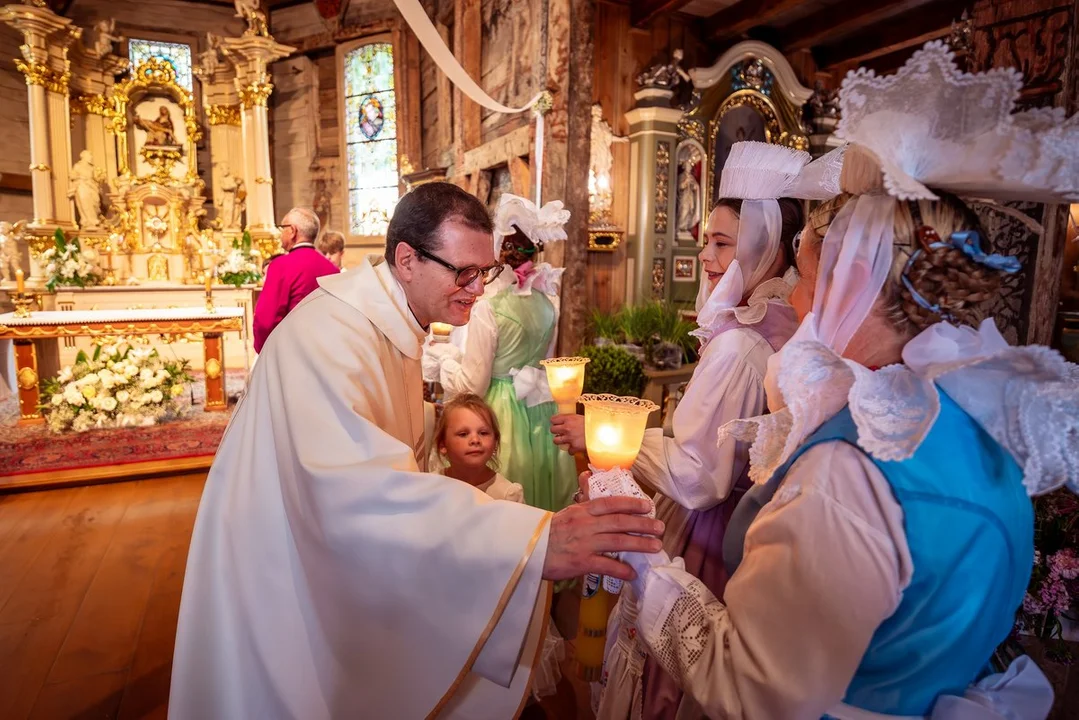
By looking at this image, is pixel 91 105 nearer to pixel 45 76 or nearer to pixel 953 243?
pixel 45 76

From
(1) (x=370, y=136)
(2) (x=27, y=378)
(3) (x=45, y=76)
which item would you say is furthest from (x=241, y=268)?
(3) (x=45, y=76)

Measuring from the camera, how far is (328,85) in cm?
1209

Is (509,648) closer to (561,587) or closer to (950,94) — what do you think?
(950,94)

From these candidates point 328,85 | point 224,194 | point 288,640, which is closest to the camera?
point 288,640

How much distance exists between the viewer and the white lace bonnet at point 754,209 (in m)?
2.00

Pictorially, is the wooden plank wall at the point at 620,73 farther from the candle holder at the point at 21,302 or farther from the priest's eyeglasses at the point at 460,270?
the candle holder at the point at 21,302

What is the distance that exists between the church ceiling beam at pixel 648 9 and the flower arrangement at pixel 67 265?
8.34 m

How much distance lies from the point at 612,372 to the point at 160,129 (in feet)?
36.4

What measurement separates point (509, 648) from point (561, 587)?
88.8 inches

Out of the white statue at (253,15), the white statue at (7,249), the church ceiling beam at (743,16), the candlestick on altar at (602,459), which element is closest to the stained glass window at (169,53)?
the white statue at (253,15)

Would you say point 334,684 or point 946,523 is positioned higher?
point 946,523

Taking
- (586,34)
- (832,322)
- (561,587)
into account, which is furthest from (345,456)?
(586,34)

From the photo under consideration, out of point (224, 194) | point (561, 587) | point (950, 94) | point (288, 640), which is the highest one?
point (224, 194)

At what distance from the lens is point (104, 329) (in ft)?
21.2
